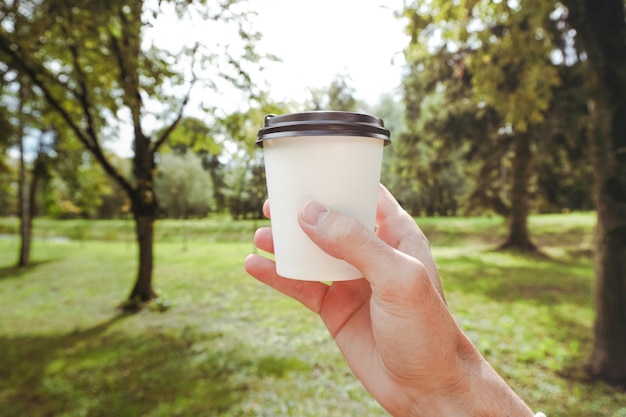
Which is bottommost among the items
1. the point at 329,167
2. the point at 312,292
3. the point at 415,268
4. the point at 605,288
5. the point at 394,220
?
the point at 605,288

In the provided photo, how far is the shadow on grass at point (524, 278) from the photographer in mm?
7051

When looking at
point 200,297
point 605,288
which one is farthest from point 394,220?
point 200,297

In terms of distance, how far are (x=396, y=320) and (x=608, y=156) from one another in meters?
3.46

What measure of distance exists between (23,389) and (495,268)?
29.1 feet

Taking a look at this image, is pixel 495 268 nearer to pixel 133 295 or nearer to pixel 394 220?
pixel 133 295

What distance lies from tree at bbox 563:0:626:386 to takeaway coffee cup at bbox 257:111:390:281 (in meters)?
3.23

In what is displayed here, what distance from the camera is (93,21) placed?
3877 mm

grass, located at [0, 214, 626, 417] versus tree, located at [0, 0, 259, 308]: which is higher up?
tree, located at [0, 0, 259, 308]

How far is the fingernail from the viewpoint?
1.12 metres

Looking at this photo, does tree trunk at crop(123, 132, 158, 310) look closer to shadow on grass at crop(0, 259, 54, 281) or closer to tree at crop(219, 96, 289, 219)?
tree at crop(219, 96, 289, 219)

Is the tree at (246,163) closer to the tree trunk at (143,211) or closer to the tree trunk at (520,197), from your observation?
the tree trunk at (143,211)

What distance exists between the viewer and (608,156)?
3629 millimetres

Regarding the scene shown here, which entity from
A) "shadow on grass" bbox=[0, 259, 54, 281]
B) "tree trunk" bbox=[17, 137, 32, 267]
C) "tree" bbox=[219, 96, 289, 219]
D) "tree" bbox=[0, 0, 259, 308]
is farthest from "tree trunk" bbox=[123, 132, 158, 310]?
"tree trunk" bbox=[17, 137, 32, 267]

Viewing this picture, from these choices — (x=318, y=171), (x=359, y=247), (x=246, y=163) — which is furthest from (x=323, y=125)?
(x=246, y=163)
